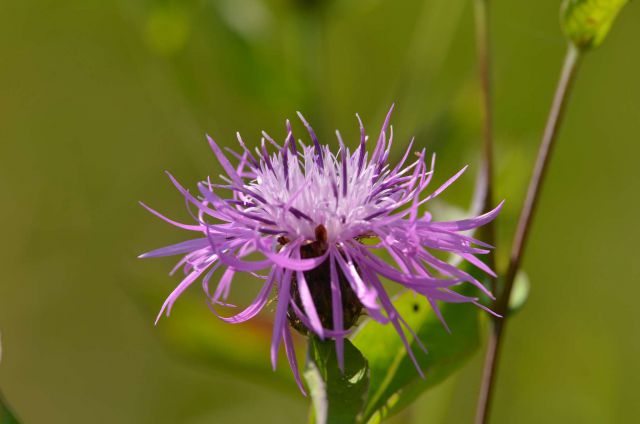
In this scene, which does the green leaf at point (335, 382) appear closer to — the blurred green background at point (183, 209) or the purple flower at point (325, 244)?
the purple flower at point (325, 244)

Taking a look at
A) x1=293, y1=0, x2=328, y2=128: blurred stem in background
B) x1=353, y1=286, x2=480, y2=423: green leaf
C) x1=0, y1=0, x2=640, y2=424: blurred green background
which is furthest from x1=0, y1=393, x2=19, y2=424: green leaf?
x1=0, y1=0, x2=640, y2=424: blurred green background

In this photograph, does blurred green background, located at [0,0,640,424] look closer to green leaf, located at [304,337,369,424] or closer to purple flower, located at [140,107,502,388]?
purple flower, located at [140,107,502,388]

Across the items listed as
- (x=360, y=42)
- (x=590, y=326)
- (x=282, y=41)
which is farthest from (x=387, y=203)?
(x=360, y=42)

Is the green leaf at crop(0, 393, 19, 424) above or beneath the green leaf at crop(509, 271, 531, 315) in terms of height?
above

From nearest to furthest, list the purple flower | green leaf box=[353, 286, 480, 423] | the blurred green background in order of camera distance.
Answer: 1. the purple flower
2. green leaf box=[353, 286, 480, 423]
3. the blurred green background

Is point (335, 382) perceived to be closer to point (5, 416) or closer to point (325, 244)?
point (325, 244)

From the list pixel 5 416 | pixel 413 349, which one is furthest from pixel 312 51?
pixel 5 416
